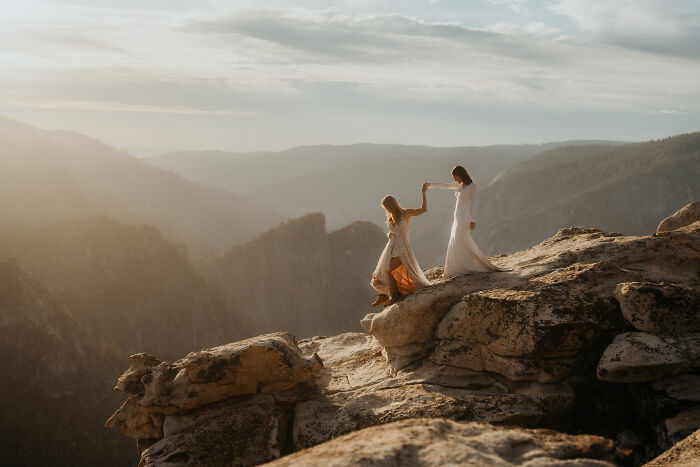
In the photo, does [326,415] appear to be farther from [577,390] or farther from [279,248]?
[279,248]

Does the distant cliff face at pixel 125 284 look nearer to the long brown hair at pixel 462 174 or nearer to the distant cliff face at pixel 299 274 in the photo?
the distant cliff face at pixel 299 274

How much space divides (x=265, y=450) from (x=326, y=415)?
1.42 m

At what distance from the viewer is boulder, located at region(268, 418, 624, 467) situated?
559cm

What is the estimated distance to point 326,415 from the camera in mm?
11281

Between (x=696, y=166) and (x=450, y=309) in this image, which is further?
(x=696, y=166)

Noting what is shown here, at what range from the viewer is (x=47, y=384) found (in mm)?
88875

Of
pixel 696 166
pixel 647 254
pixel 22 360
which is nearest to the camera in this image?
pixel 647 254

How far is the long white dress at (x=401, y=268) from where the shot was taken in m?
13.4

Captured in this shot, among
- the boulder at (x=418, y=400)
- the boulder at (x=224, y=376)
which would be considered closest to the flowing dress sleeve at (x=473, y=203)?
the boulder at (x=418, y=400)

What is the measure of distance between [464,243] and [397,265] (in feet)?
5.81

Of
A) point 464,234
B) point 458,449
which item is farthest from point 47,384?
point 458,449

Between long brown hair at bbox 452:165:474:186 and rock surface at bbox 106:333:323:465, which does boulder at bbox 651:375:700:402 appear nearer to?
long brown hair at bbox 452:165:474:186

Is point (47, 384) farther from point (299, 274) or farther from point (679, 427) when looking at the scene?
point (679, 427)

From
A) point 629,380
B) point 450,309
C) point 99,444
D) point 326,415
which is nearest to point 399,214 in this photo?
point 450,309
